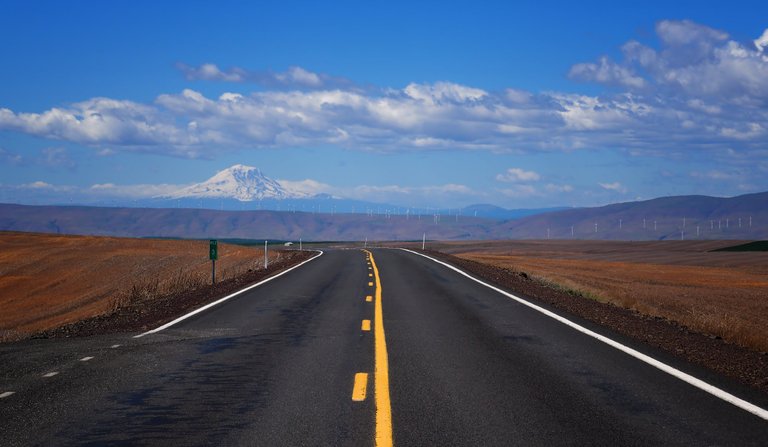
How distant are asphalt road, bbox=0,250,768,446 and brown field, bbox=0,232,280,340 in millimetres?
8372

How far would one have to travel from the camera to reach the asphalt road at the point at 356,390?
6.50m

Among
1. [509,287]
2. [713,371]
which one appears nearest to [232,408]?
[713,371]

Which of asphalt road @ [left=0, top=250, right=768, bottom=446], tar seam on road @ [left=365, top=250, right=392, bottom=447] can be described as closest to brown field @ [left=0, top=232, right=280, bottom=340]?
asphalt road @ [left=0, top=250, right=768, bottom=446]

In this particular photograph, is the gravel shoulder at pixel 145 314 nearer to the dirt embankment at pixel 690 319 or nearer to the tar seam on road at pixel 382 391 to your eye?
the tar seam on road at pixel 382 391

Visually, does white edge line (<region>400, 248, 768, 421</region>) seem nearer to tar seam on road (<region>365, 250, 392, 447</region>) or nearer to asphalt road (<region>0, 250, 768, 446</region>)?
asphalt road (<region>0, 250, 768, 446</region>)

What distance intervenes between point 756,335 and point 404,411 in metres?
8.71

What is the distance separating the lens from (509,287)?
2303 centimetres

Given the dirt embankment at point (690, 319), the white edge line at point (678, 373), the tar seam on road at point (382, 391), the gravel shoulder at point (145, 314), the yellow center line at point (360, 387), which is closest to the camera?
the tar seam on road at point (382, 391)

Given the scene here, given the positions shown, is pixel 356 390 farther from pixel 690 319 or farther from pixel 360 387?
pixel 690 319

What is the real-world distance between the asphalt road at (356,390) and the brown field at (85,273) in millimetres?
8372

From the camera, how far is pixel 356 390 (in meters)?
8.12

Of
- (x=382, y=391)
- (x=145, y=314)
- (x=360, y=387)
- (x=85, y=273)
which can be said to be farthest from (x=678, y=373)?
(x=85, y=273)

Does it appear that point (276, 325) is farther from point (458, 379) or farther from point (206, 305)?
point (458, 379)

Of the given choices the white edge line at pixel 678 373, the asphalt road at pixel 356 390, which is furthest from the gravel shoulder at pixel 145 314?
the white edge line at pixel 678 373
